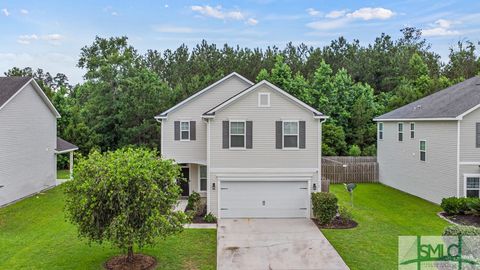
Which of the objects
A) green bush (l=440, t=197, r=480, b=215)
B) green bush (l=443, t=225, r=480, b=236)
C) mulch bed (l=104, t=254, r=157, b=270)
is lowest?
mulch bed (l=104, t=254, r=157, b=270)

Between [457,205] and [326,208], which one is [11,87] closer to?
[326,208]

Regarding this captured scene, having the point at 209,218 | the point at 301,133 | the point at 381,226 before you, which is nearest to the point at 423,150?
the point at 381,226

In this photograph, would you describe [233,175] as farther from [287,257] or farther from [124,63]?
[124,63]

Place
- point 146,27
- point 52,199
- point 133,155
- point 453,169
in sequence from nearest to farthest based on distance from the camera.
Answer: point 133,155 → point 453,169 → point 52,199 → point 146,27

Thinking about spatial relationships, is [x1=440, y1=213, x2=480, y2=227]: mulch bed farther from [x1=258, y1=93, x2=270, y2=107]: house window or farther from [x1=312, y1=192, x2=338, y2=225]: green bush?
[x1=258, y1=93, x2=270, y2=107]: house window

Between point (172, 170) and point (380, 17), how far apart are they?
29167mm

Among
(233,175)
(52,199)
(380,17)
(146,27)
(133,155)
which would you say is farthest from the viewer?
(380,17)

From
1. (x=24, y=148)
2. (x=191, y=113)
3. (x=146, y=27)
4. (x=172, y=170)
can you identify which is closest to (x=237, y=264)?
(x=172, y=170)

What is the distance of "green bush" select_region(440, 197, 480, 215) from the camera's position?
1581 cm

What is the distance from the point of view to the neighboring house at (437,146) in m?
17.4

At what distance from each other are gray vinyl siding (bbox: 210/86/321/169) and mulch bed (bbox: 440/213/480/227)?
Answer: 6273 mm

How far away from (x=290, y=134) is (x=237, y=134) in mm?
2328

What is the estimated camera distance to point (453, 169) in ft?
57.7

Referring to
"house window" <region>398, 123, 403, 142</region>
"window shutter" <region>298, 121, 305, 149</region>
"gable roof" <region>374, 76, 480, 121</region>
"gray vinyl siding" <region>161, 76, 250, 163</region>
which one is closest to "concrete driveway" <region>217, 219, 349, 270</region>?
"window shutter" <region>298, 121, 305, 149</region>
